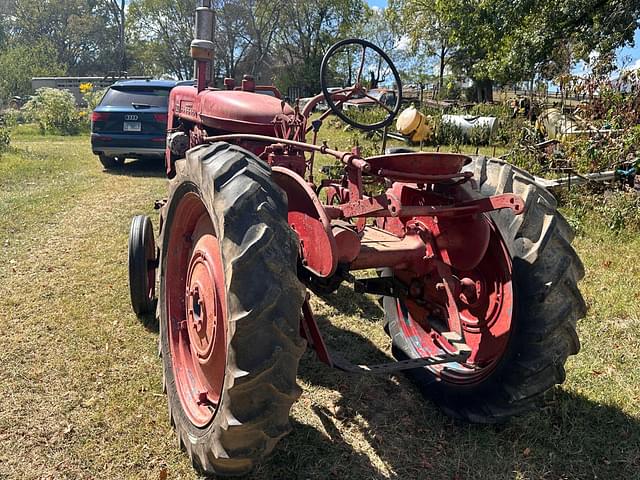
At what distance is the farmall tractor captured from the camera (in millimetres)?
1897

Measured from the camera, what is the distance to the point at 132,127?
9.66 m

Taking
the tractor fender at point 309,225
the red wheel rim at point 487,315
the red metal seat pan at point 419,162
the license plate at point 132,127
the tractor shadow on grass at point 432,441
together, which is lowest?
the tractor shadow on grass at point 432,441

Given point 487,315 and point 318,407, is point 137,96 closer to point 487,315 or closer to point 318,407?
point 318,407

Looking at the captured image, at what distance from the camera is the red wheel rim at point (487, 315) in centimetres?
262

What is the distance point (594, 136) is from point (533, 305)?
20.1 feet

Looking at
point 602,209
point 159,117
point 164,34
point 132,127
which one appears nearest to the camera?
point 602,209

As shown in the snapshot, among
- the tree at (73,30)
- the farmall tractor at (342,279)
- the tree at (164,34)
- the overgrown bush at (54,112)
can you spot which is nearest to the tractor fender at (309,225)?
the farmall tractor at (342,279)

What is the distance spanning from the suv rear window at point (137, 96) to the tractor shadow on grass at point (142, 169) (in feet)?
4.16

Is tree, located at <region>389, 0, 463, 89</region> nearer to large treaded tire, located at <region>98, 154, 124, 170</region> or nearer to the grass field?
large treaded tire, located at <region>98, 154, 124, 170</region>

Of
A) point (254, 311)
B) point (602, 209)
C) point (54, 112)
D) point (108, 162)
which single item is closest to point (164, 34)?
point (54, 112)

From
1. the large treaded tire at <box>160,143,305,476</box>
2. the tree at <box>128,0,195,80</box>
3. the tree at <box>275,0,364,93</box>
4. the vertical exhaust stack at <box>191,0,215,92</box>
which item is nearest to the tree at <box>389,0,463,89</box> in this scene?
the tree at <box>275,0,364,93</box>

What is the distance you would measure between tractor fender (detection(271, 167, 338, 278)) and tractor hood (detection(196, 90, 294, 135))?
1.42m

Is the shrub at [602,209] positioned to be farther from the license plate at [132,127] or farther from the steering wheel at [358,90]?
the license plate at [132,127]

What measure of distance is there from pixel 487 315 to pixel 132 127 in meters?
8.42
